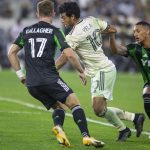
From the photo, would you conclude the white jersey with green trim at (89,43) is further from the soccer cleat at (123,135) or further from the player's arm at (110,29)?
the soccer cleat at (123,135)

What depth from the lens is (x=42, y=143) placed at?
11.4 m

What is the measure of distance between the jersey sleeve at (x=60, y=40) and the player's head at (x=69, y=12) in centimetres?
81

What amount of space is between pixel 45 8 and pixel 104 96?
1913mm

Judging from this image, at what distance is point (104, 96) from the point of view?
11930 mm

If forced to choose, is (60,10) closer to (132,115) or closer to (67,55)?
(67,55)

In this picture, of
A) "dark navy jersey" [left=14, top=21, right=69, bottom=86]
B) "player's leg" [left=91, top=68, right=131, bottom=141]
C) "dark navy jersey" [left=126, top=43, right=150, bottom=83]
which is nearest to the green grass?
A: "player's leg" [left=91, top=68, right=131, bottom=141]

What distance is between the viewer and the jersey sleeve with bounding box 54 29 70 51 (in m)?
10.8

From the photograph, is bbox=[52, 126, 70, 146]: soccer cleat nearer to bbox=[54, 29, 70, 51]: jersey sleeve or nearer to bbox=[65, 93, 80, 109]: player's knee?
bbox=[65, 93, 80, 109]: player's knee

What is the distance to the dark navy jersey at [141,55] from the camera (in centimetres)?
1190

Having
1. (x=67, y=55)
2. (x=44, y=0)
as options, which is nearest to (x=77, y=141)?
(x=67, y=55)

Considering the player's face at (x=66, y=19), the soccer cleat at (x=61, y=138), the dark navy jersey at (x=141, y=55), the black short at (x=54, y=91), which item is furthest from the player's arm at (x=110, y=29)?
the soccer cleat at (x=61, y=138)

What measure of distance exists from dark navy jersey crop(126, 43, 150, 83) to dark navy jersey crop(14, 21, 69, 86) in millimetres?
1518

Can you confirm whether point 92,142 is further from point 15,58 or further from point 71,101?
point 15,58

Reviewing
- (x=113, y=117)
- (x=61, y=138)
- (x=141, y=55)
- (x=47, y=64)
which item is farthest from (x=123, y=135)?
(x=47, y=64)
